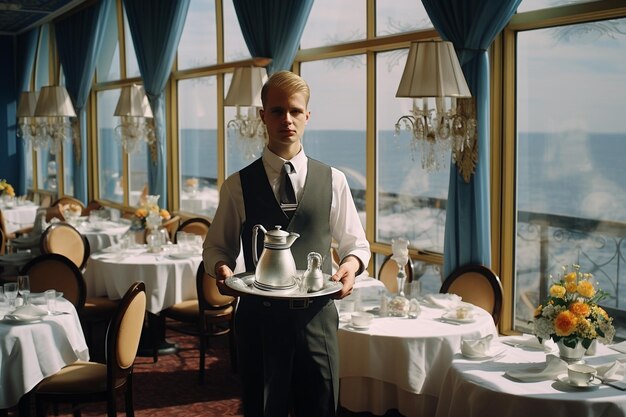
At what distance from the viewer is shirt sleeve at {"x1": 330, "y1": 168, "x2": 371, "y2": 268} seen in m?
2.53

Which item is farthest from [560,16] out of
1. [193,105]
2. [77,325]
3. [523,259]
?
[193,105]

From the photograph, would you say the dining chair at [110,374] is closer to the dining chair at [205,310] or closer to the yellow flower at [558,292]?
the dining chair at [205,310]

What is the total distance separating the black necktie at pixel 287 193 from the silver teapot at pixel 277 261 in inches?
3.7

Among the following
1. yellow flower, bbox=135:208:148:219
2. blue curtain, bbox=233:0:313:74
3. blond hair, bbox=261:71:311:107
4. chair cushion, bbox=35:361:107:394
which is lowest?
chair cushion, bbox=35:361:107:394

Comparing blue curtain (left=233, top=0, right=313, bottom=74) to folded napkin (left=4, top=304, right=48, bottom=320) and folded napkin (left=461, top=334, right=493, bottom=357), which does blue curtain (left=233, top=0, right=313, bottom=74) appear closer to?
folded napkin (left=4, top=304, right=48, bottom=320)

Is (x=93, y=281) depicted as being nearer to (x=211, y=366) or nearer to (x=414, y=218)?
(x=211, y=366)

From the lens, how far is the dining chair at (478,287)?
4.57m

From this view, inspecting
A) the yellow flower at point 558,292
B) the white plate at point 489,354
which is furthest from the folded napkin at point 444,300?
the yellow flower at point 558,292

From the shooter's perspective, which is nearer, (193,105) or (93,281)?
(93,281)

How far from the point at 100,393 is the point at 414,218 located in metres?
2.82

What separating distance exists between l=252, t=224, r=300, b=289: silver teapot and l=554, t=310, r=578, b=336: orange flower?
4.08 feet

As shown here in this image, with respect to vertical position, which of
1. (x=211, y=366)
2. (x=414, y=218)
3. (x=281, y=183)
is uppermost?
(x=281, y=183)

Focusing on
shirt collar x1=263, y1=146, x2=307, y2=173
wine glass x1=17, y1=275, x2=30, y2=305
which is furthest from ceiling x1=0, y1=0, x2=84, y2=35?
shirt collar x1=263, y1=146, x2=307, y2=173

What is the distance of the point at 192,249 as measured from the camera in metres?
6.38
